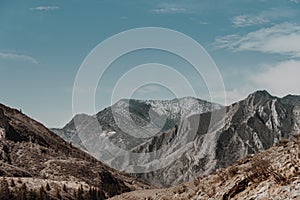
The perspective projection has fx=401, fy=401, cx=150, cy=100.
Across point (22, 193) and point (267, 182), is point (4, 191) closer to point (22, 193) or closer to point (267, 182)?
point (22, 193)

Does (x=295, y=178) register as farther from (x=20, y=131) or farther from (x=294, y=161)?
(x=20, y=131)

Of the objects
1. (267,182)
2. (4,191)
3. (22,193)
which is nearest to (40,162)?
(22,193)

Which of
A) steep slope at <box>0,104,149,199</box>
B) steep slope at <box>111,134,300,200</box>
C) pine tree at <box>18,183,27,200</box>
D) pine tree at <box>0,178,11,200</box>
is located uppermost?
steep slope at <box>111,134,300,200</box>

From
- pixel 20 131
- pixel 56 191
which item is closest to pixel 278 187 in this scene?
pixel 56 191

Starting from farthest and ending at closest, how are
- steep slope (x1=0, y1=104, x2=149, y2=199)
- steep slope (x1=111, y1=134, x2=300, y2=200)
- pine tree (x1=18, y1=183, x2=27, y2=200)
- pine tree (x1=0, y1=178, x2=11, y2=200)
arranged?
steep slope (x1=0, y1=104, x2=149, y2=199), pine tree (x1=18, y1=183, x2=27, y2=200), pine tree (x1=0, y1=178, x2=11, y2=200), steep slope (x1=111, y1=134, x2=300, y2=200)

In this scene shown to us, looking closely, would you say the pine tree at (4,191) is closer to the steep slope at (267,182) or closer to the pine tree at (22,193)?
the pine tree at (22,193)

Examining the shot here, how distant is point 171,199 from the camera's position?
1000 inches

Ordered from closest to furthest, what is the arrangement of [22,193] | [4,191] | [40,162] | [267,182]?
[267,182], [4,191], [22,193], [40,162]

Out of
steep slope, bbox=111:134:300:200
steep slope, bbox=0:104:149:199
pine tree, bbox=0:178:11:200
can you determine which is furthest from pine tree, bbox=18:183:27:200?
steep slope, bbox=111:134:300:200

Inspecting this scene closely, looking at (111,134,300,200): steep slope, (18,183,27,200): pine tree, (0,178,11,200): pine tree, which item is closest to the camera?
(111,134,300,200): steep slope

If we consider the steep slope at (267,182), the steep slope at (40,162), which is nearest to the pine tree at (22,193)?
the steep slope at (40,162)

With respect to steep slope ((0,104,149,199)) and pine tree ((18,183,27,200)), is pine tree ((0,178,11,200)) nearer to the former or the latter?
pine tree ((18,183,27,200))

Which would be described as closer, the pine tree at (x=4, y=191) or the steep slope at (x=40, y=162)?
the pine tree at (x=4, y=191)

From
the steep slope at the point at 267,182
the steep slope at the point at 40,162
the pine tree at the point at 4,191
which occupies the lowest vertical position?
the steep slope at the point at 40,162
